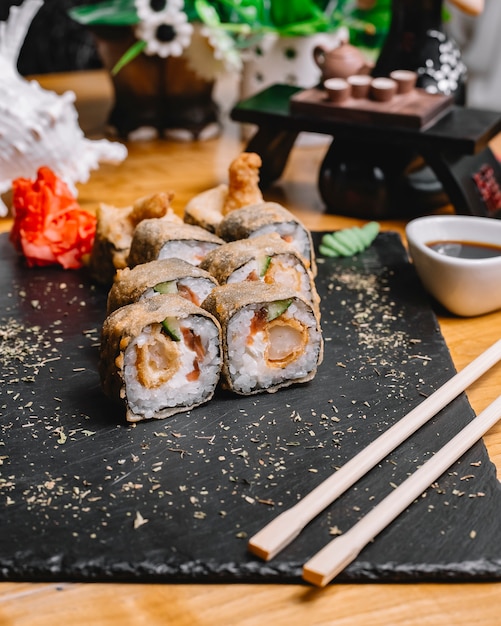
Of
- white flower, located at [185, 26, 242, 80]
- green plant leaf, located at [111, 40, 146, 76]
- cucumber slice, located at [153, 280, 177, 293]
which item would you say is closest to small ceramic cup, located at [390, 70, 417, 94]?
white flower, located at [185, 26, 242, 80]

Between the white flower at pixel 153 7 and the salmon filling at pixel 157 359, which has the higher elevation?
the white flower at pixel 153 7

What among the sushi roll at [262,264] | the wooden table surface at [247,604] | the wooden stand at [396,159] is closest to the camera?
the wooden table surface at [247,604]

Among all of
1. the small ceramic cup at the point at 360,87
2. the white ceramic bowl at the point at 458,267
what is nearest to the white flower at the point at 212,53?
the small ceramic cup at the point at 360,87

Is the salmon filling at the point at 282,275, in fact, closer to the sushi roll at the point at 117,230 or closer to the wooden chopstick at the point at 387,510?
the sushi roll at the point at 117,230

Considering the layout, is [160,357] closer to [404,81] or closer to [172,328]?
[172,328]

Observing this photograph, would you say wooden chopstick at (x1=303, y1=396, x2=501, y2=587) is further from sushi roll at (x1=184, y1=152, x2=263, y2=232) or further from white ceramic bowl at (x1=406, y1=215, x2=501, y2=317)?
sushi roll at (x1=184, y1=152, x2=263, y2=232)

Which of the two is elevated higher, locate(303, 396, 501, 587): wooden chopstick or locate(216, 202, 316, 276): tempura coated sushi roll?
locate(216, 202, 316, 276): tempura coated sushi roll

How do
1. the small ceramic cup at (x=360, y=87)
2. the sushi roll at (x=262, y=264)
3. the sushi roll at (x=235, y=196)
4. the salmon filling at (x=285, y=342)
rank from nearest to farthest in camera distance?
the salmon filling at (x=285, y=342), the sushi roll at (x=262, y=264), the sushi roll at (x=235, y=196), the small ceramic cup at (x=360, y=87)

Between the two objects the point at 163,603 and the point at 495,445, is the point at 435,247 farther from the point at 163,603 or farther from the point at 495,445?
the point at 163,603
